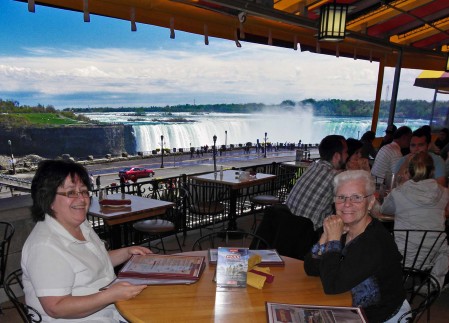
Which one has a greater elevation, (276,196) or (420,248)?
(420,248)

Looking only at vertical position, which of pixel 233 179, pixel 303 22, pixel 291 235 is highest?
pixel 303 22

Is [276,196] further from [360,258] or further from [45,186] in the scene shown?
[45,186]

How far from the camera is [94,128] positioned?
3428cm

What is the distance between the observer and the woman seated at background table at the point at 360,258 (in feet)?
4.84

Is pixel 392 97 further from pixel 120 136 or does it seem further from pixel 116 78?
pixel 120 136

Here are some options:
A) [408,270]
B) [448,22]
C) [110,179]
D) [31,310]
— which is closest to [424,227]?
[408,270]

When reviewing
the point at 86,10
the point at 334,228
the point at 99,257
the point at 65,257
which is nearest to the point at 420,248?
the point at 334,228

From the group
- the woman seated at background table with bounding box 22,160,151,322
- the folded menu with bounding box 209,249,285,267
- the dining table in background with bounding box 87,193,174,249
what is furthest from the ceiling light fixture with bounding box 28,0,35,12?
the folded menu with bounding box 209,249,285,267

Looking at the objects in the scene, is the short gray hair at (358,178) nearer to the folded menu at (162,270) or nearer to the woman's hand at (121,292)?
the folded menu at (162,270)

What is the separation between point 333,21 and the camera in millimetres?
3926

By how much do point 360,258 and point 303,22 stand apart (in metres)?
4.58

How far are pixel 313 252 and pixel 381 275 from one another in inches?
13.1

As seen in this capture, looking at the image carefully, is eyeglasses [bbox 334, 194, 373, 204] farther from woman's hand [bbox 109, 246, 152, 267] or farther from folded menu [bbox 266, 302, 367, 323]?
woman's hand [bbox 109, 246, 152, 267]

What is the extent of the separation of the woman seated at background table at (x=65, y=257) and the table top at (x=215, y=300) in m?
0.09
